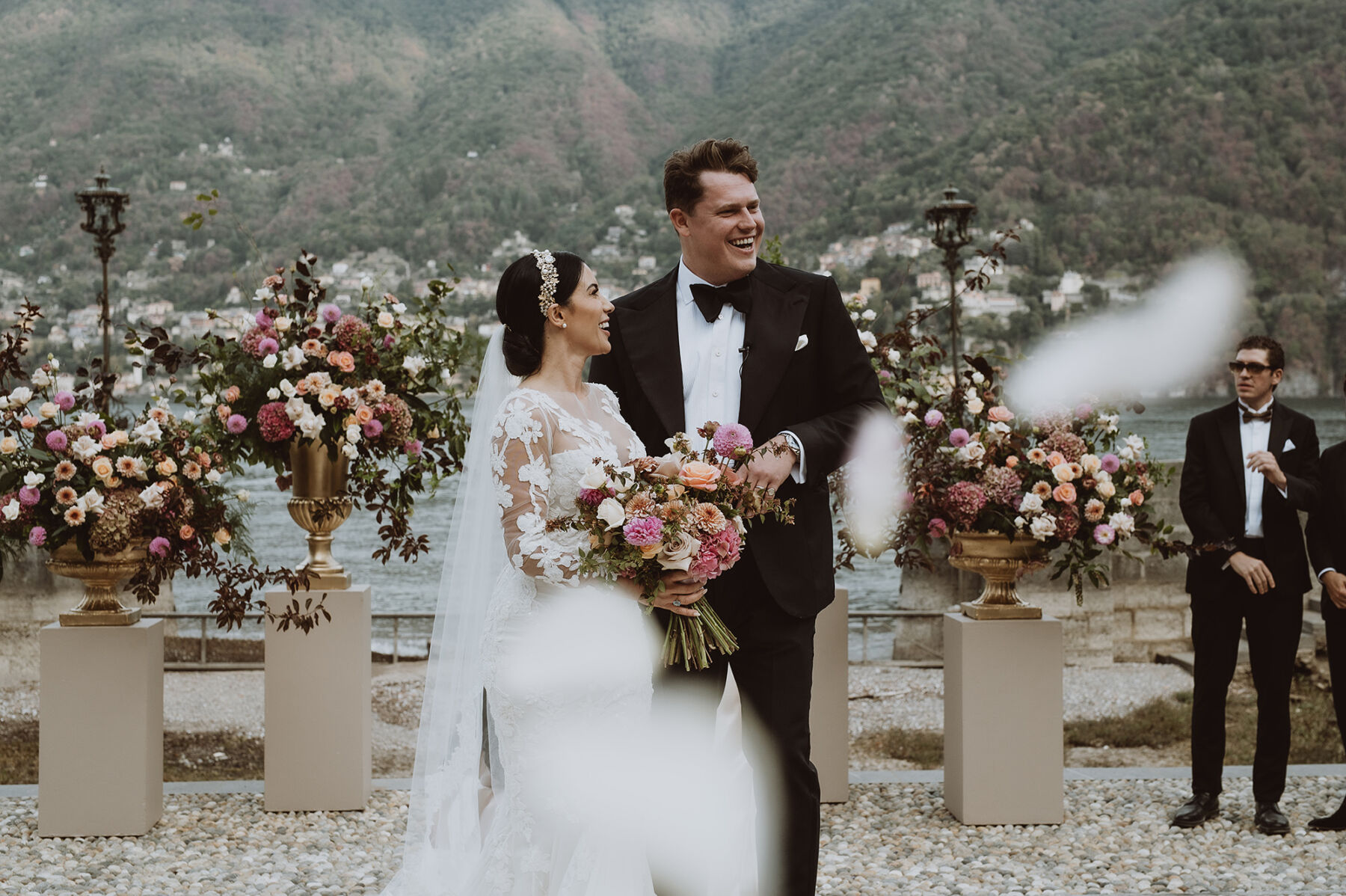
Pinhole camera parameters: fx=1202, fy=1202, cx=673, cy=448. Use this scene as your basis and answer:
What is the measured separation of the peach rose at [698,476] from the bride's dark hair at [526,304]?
59 cm

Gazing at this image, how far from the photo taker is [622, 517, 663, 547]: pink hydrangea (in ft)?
7.54

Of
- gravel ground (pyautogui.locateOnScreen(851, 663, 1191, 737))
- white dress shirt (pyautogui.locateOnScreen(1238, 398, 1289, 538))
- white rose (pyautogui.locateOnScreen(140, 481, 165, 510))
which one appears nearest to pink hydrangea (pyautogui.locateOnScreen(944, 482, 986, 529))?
white dress shirt (pyautogui.locateOnScreen(1238, 398, 1289, 538))

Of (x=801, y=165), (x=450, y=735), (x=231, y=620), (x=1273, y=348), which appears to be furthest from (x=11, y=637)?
(x=801, y=165)

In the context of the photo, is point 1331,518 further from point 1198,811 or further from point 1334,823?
point 1198,811

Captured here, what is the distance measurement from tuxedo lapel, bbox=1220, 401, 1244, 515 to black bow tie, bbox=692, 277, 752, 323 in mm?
2641

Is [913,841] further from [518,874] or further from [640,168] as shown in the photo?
[640,168]

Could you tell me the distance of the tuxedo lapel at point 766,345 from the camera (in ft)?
9.45

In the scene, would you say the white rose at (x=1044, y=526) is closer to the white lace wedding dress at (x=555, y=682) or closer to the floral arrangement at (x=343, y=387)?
the white lace wedding dress at (x=555, y=682)

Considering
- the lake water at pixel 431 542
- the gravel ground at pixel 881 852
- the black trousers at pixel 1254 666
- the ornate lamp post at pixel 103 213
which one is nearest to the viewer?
the gravel ground at pixel 881 852

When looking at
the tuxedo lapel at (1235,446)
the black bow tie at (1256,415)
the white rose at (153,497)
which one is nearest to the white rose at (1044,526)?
the tuxedo lapel at (1235,446)

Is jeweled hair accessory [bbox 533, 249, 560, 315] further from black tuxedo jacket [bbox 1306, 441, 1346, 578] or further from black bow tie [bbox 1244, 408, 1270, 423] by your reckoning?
black tuxedo jacket [bbox 1306, 441, 1346, 578]

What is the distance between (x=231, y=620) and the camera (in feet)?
14.5

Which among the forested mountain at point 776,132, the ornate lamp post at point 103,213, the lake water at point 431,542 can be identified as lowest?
the lake water at point 431,542

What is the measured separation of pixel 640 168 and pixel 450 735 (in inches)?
1305
